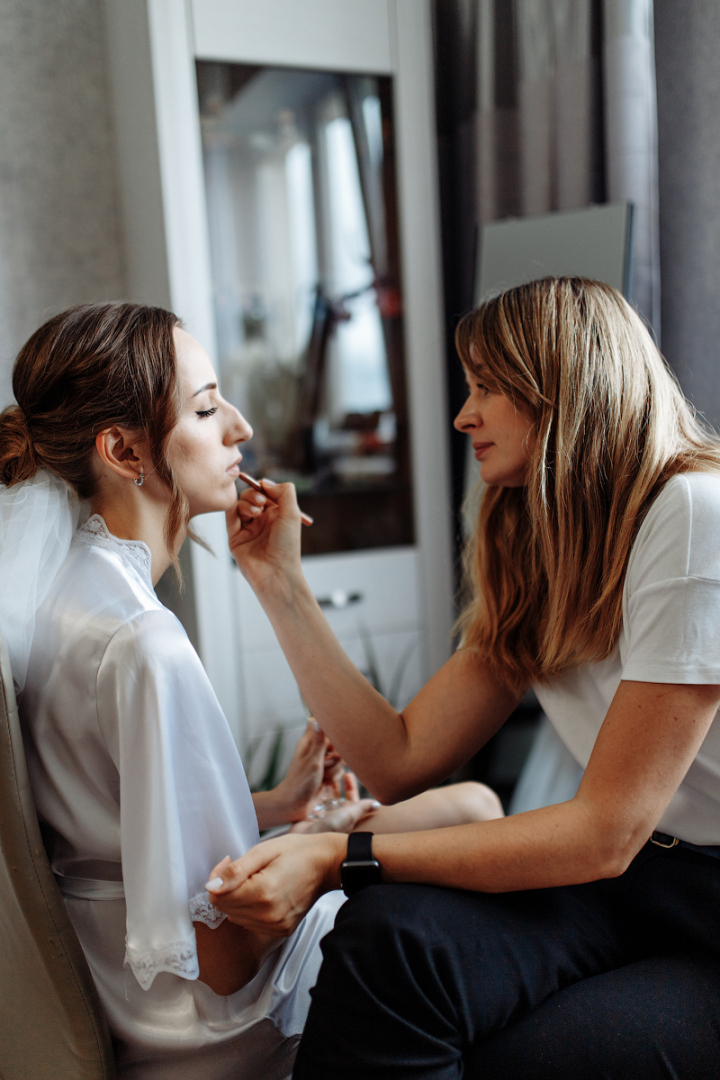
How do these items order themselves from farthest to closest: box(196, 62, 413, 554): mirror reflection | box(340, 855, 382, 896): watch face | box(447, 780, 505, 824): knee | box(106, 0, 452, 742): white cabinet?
box(196, 62, 413, 554): mirror reflection < box(106, 0, 452, 742): white cabinet < box(447, 780, 505, 824): knee < box(340, 855, 382, 896): watch face

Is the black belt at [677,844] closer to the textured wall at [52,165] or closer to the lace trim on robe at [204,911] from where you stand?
the lace trim on robe at [204,911]

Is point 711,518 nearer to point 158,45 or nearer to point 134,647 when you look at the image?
point 134,647

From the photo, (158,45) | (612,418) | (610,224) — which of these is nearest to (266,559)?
(612,418)

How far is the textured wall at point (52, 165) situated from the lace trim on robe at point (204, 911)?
1390 mm

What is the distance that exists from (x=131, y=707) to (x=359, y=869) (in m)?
0.31

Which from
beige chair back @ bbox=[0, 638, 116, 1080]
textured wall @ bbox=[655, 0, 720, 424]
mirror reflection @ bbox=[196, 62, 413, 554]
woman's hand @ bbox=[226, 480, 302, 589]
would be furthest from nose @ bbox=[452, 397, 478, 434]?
mirror reflection @ bbox=[196, 62, 413, 554]

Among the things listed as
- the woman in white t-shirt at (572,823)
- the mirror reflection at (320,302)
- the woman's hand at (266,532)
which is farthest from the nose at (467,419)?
the mirror reflection at (320,302)

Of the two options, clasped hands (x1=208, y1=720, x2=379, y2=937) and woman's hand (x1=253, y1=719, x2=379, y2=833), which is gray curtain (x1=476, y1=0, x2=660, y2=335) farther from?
clasped hands (x1=208, y1=720, x2=379, y2=937)

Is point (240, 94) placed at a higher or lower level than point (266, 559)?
higher

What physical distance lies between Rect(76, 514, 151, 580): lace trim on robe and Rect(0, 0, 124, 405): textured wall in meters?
1.04

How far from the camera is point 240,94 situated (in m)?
2.03

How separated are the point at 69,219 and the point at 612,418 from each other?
1.53 m

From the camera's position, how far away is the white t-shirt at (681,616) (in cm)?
93

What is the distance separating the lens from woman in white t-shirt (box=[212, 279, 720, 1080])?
90 centimetres
